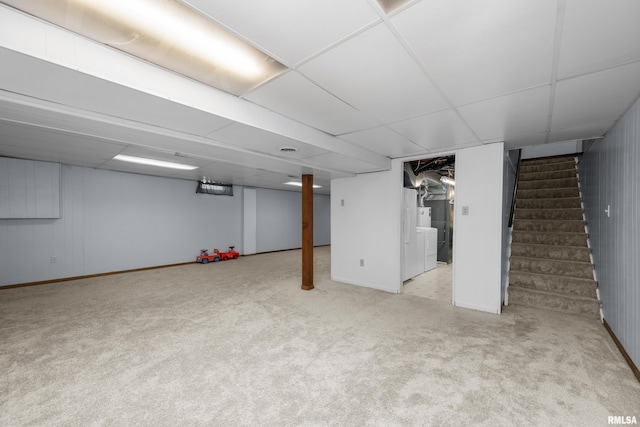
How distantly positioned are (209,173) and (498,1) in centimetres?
583

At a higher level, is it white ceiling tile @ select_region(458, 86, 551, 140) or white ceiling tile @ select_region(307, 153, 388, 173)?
white ceiling tile @ select_region(458, 86, 551, 140)

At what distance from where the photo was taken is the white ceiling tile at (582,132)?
2.78 m

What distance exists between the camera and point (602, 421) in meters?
1.62

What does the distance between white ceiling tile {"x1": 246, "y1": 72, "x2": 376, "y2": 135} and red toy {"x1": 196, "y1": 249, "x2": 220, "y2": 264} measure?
5.46m

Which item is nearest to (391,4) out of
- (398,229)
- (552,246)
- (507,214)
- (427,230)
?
(398,229)

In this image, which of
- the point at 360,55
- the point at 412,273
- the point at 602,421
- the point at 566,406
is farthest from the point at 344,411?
→ the point at 412,273

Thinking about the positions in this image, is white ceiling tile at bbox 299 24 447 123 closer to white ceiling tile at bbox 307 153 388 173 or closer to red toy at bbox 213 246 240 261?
white ceiling tile at bbox 307 153 388 173

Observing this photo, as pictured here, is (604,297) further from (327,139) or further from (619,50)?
(327,139)

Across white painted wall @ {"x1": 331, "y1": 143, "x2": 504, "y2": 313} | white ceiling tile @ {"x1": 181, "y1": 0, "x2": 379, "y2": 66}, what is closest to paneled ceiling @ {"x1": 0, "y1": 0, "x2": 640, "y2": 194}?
white ceiling tile @ {"x1": 181, "y1": 0, "x2": 379, "y2": 66}

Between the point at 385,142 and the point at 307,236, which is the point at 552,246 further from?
the point at 307,236

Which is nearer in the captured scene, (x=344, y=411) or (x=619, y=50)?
(x=619, y=50)

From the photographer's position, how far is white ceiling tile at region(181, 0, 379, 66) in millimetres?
1225

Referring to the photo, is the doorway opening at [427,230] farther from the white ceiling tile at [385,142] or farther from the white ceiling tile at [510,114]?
the white ceiling tile at [510,114]

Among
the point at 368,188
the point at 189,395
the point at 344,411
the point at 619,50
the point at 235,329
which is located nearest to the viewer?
the point at 619,50
